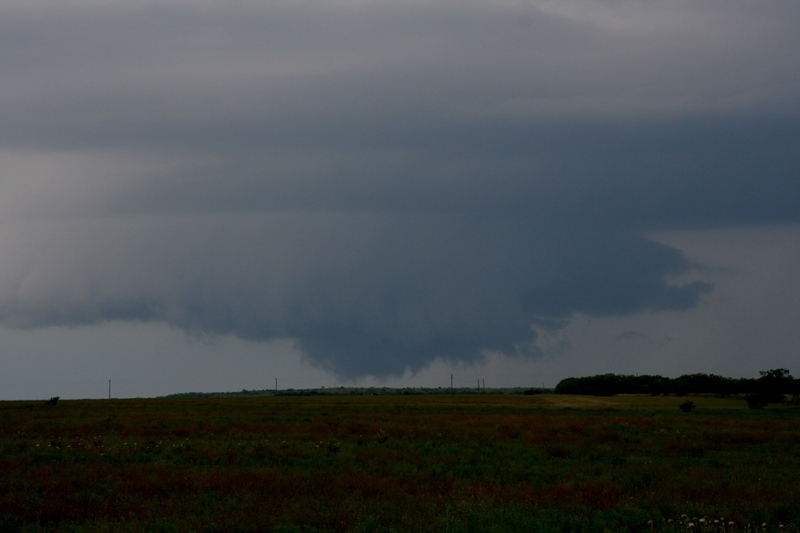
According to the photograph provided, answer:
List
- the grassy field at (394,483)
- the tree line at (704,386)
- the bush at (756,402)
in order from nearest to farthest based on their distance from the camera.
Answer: the grassy field at (394,483), the bush at (756,402), the tree line at (704,386)

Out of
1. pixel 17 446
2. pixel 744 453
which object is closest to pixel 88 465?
pixel 17 446

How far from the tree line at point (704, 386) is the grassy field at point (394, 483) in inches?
2800

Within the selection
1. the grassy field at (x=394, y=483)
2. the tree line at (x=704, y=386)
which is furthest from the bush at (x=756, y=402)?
the grassy field at (x=394, y=483)

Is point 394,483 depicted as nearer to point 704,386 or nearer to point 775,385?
point 775,385

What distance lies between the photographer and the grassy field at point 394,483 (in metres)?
18.2

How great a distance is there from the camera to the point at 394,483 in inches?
933

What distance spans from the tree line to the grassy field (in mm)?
71130

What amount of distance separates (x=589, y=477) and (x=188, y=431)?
2607 cm

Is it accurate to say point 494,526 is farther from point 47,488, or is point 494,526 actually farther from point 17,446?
point 17,446

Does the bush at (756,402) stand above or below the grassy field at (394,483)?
below

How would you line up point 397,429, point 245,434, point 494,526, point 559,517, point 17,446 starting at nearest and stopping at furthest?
point 494,526, point 559,517, point 17,446, point 245,434, point 397,429

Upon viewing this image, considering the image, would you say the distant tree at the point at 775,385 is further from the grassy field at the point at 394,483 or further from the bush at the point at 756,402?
the grassy field at the point at 394,483

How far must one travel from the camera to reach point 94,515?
1920cm

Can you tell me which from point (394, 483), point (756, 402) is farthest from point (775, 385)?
point (394, 483)
